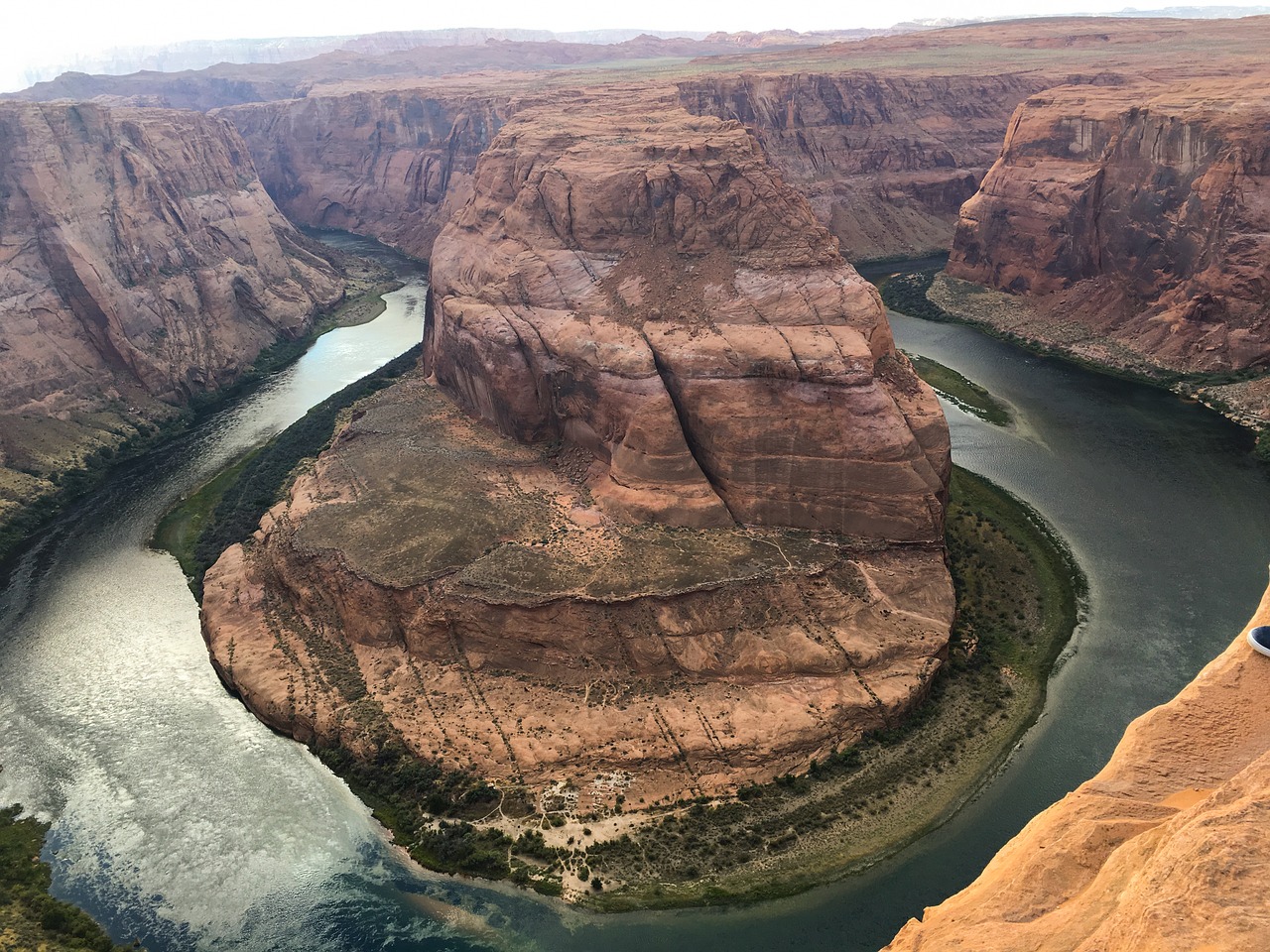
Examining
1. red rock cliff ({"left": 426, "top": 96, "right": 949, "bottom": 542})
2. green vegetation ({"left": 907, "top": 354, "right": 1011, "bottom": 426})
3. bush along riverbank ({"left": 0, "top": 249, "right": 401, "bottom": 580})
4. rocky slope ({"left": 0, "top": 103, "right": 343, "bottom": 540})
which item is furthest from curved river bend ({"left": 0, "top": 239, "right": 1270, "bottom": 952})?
red rock cliff ({"left": 426, "top": 96, "right": 949, "bottom": 542})

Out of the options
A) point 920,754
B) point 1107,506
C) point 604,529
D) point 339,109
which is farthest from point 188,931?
point 339,109

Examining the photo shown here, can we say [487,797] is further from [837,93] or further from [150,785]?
[837,93]

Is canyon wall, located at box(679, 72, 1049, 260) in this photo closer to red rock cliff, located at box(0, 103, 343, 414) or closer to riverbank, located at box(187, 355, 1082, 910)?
red rock cliff, located at box(0, 103, 343, 414)

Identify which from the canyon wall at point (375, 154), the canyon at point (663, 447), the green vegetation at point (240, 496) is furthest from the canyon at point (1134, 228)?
the canyon wall at point (375, 154)

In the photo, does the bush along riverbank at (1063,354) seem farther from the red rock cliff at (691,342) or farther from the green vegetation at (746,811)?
the green vegetation at (746,811)

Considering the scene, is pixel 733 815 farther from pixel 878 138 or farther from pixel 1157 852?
pixel 878 138

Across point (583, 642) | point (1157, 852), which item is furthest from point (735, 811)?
point (1157, 852)
